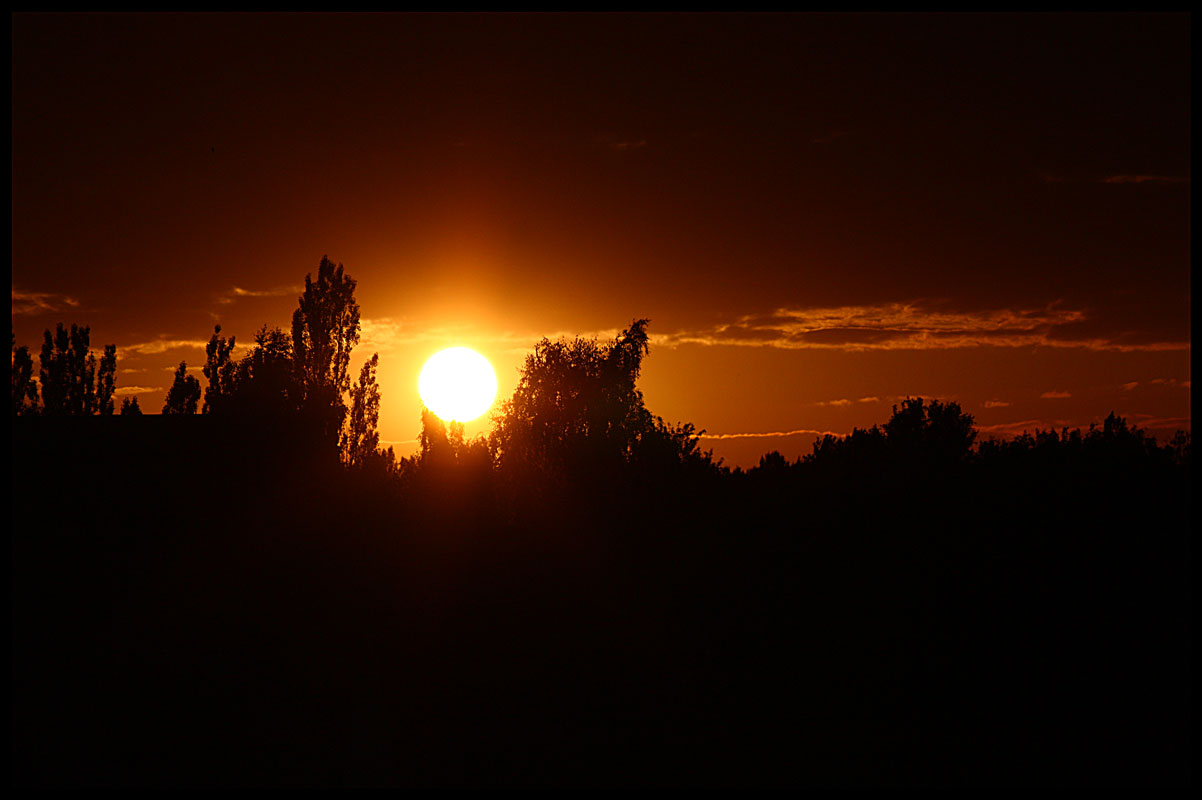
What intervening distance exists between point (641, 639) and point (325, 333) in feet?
84.2

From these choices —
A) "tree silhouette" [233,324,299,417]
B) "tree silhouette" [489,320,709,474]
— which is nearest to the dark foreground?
"tree silhouette" [233,324,299,417]

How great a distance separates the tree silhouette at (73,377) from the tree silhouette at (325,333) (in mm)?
10858

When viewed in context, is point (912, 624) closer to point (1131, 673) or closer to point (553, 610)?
point (1131, 673)

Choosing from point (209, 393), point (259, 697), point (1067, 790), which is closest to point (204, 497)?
point (259, 697)

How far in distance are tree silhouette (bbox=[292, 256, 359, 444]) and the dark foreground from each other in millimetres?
17685

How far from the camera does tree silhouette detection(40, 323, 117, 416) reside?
3509 cm

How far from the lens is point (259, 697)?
1138 centimetres

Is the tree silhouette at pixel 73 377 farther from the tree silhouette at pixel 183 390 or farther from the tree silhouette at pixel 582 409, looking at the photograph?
the tree silhouette at pixel 582 409

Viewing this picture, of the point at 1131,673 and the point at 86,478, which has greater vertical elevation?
the point at 86,478

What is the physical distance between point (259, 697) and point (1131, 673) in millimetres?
12661

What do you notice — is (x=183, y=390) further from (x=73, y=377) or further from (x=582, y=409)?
(x=582, y=409)

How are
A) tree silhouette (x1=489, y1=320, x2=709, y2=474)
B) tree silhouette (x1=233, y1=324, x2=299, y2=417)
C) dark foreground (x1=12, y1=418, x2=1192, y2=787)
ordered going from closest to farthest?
1. dark foreground (x1=12, y1=418, x2=1192, y2=787)
2. tree silhouette (x1=233, y1=324, x2=299, y2=417)
3. tree silhouette (x1=489, y1=320, x2=709, y2=474)

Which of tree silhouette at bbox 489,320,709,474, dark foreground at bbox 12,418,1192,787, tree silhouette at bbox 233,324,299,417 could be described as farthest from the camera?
tree silhouette at bbox 489,320,709,474

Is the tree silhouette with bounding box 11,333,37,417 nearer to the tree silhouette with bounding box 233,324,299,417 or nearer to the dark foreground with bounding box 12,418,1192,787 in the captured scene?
the tree silhouette with bounding box 233,324,299,417
